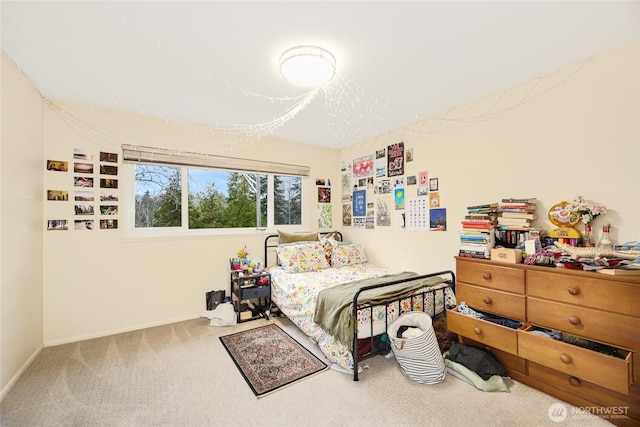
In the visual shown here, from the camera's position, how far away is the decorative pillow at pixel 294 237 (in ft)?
12.2

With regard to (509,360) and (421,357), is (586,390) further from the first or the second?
(421,357)

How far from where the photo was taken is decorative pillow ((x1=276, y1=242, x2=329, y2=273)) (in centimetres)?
336

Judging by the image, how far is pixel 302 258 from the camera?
135 inches

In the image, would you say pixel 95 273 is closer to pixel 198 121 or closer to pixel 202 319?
pixel 202 319

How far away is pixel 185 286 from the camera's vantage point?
127 inches

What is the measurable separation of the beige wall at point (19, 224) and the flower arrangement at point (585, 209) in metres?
3.94

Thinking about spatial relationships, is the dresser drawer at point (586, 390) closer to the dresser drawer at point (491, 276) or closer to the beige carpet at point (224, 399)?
the beige carpet at point (224, 399)

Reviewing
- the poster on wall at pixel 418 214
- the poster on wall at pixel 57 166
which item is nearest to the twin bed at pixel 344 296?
the poster on wall at pixel 418 214

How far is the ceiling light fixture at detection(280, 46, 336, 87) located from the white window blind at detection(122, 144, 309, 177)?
→ 1777 mm

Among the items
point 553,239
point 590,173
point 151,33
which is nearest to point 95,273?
point 151,33

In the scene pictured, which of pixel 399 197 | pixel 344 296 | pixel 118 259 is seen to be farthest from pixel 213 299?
pixel 399 197

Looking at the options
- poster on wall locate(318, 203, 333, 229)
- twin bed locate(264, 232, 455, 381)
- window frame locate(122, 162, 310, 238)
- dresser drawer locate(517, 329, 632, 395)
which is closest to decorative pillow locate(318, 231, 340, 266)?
twin bed locate(264, 232, 455, 381)

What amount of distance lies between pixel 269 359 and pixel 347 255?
170cm

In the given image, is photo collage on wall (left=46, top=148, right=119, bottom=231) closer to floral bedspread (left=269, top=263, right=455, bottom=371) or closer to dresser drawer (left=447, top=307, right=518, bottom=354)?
floral bedspread (left=269, top=263, right=455, bottom=371)
